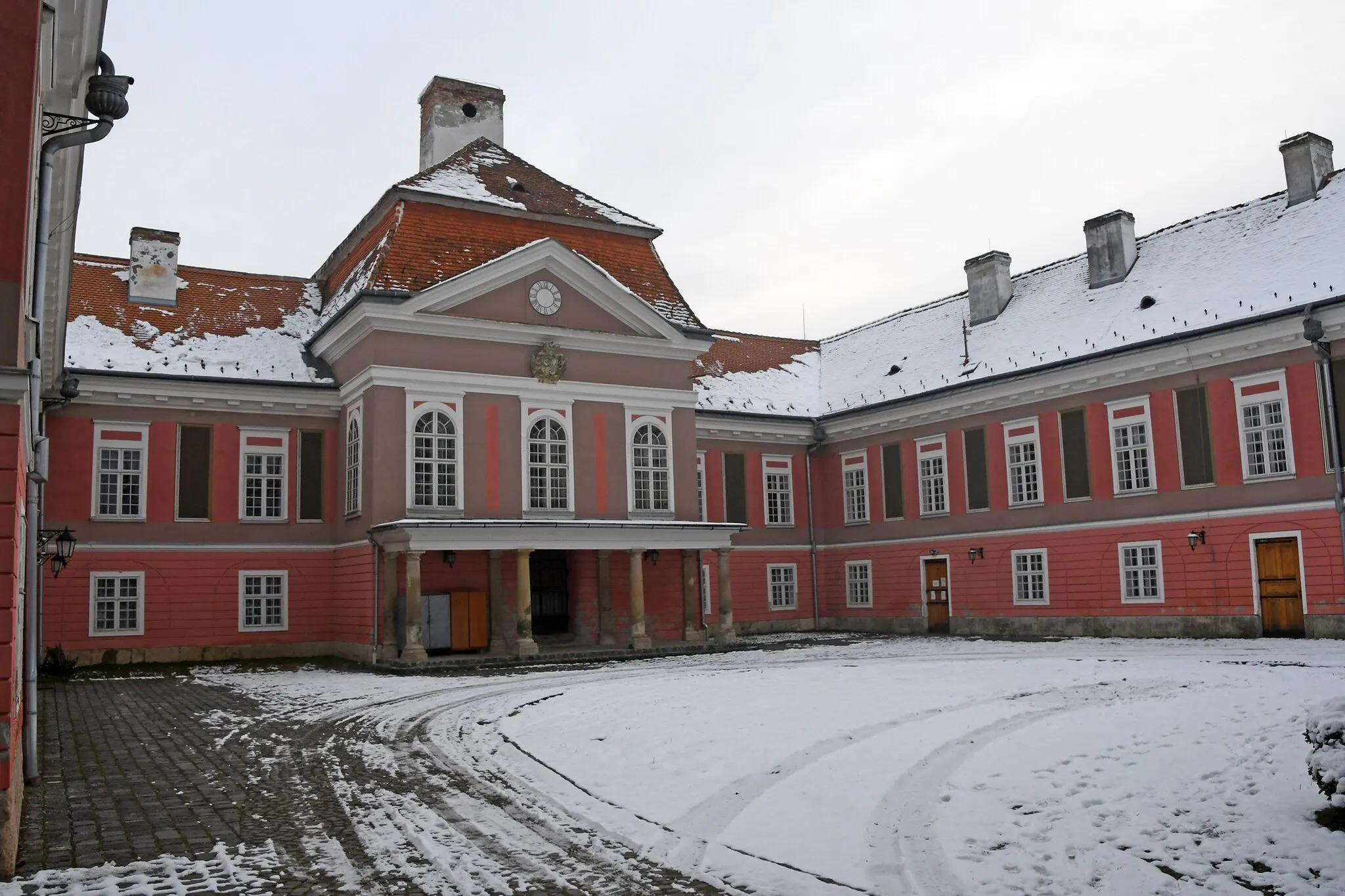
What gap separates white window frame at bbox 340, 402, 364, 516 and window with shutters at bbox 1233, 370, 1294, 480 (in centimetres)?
1927

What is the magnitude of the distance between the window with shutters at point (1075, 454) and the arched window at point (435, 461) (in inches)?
586

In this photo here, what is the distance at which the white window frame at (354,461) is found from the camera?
1009 inches

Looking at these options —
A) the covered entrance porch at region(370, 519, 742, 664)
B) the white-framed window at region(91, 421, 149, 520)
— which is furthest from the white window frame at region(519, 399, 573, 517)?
the white-framed window at region(91, 421, 149, 520)

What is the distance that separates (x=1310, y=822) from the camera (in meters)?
7.43

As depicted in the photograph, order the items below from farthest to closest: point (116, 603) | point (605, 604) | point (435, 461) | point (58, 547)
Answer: point (605, 604)
point (116, 603)
point (435, 461)
point (58, 547)

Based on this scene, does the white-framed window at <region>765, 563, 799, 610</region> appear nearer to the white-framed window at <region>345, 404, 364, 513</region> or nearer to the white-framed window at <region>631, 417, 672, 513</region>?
the white-framed window at <region>631, 417, 672, 513</region>

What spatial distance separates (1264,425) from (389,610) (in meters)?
19.0

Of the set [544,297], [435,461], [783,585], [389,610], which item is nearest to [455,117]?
[544,297]

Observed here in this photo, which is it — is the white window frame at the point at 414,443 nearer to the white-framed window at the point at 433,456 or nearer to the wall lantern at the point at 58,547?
the white-framed window at the point at 433,456

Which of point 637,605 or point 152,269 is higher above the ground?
point 152,269

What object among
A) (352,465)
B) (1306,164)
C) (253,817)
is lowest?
(253,817)

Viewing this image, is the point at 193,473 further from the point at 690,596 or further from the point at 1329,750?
the point at 1329,750

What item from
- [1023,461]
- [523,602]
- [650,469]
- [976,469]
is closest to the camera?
[523,602]

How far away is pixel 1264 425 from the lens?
24.0m
